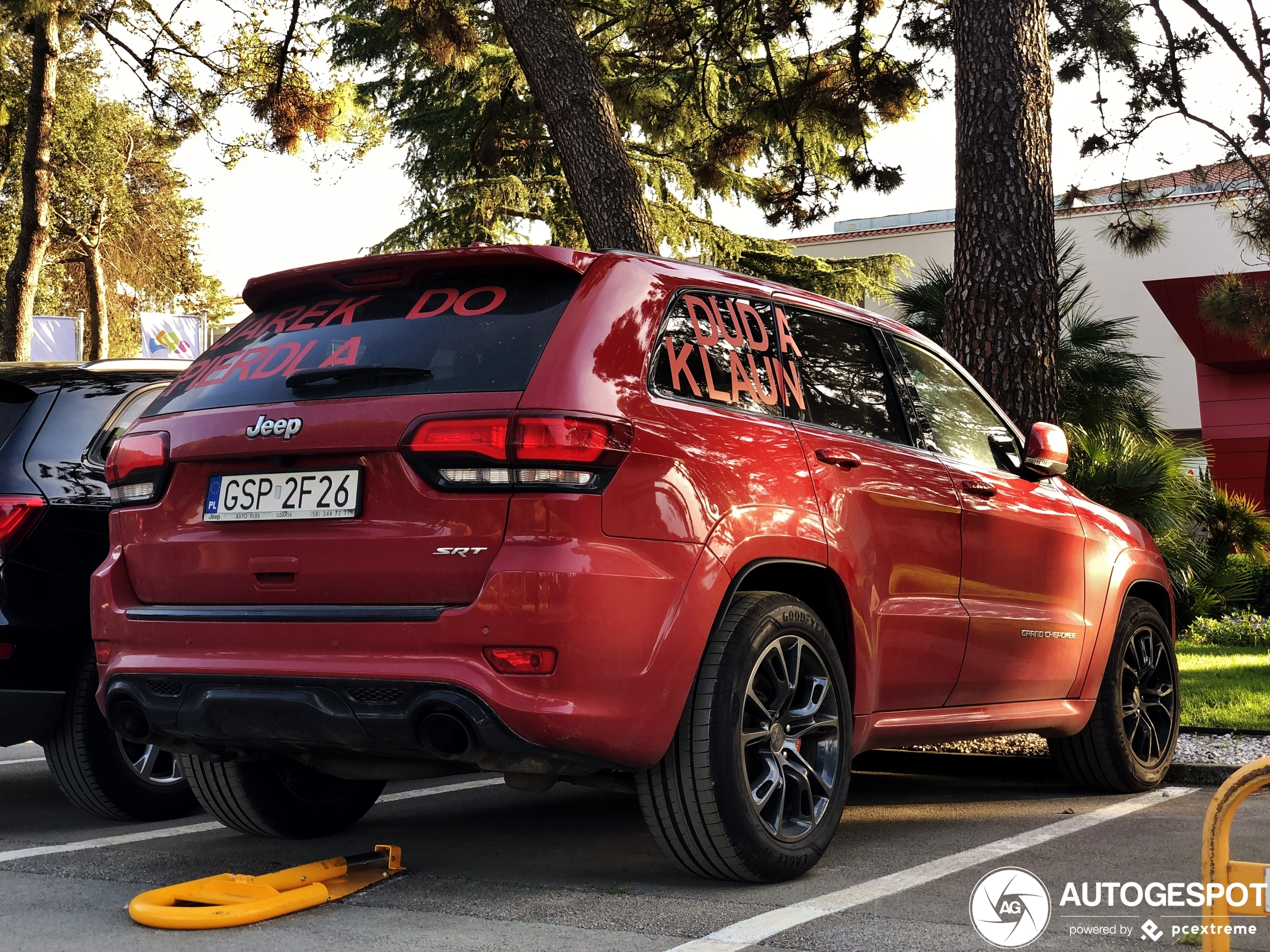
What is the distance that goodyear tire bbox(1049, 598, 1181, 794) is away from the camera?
5777mm

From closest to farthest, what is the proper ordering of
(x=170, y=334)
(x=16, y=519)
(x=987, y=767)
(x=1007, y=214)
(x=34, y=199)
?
(x=16, y=519) → (x=987, y=767) → (x=1007, y=214) → (x=34, y=199) → (x=170, y=334)

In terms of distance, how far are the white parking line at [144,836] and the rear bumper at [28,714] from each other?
0.41 metres

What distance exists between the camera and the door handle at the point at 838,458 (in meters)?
4.37

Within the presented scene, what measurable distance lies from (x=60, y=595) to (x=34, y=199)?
13096 millimetres

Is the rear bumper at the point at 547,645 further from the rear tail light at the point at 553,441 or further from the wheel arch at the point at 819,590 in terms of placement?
the wheel arch at the point at 819,590

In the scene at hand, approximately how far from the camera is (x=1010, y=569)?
5.18 meters

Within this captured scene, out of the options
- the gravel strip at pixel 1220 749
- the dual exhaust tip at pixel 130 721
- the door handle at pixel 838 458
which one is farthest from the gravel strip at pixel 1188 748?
the dual exhaust tip at pixel 130 721

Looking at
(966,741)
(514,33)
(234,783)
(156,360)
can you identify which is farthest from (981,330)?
(234,783)

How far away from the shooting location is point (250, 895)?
392 cm

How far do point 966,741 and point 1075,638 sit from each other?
5.96 feet

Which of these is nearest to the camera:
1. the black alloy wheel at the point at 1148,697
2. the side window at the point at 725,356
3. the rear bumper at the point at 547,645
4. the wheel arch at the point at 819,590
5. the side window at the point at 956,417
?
the rear bumper at the point at 547,645

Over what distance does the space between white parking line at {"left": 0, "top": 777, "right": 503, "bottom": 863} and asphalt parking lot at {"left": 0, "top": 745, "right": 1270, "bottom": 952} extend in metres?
0.03

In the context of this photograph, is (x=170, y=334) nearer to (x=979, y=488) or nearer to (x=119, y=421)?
(x=119, y=421)

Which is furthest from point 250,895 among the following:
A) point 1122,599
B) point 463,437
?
point 1122,599
